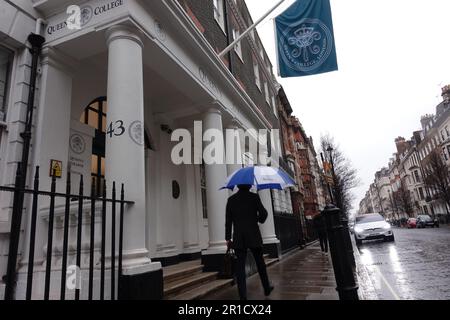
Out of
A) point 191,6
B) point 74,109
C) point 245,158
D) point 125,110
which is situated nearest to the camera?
point 125,110

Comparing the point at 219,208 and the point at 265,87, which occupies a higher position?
the point at 265,87

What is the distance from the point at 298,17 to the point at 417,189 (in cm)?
6904

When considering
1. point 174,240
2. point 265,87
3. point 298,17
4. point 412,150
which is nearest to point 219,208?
point 174,240

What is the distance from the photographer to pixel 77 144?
6.39 m

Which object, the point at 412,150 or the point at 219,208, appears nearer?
the point at 219,208

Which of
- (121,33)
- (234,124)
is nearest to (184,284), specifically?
(121,33)

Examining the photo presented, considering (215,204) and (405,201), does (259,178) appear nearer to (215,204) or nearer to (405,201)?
(215,204)

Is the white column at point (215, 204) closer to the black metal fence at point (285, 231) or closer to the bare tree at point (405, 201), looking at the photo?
the black metal fence at point (285, 231)

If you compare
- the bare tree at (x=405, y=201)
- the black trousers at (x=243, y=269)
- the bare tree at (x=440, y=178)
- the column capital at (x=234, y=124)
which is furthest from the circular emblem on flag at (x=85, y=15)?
the bare tree at (x=405, y=201)

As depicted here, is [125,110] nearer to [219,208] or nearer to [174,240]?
[219,208]

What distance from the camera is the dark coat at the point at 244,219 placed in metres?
4.96

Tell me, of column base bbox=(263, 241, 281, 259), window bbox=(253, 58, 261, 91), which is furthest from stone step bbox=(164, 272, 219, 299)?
window bbox=(253, 58, 261, 91)

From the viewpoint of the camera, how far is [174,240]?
8992 millimetres

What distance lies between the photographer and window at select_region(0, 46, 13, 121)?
5.16 m
